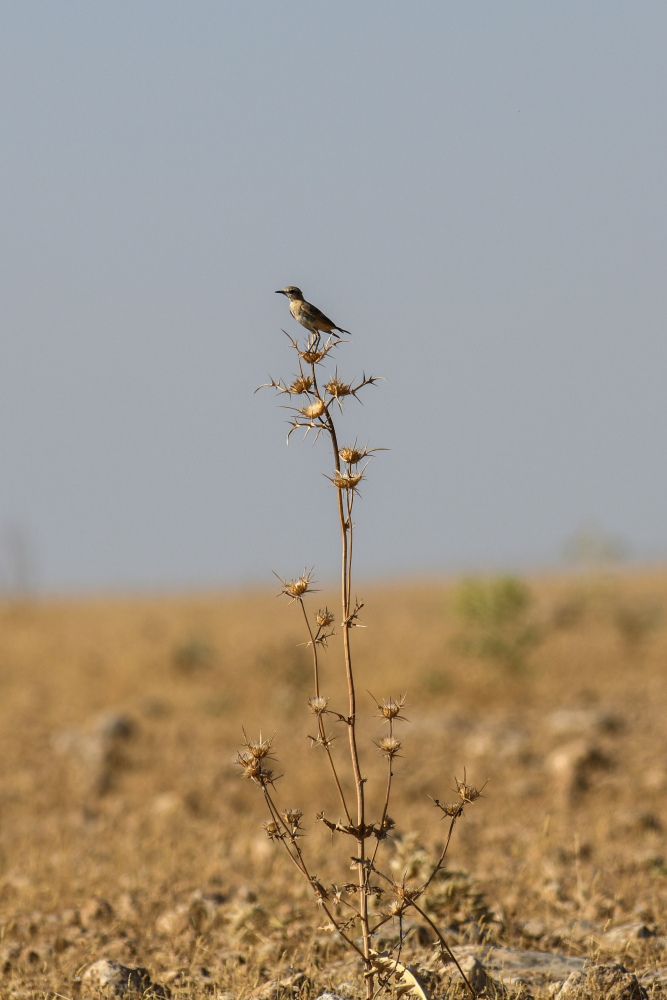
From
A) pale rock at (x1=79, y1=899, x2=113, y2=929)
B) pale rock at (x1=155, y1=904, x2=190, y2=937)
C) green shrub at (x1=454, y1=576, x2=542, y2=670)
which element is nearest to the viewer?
pale rock at (x1=155, y1=904, x2=190, y2=937)

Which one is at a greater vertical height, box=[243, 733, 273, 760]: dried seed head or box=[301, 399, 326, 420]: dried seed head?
box=[301, 399, 326, 420]: dried seed head

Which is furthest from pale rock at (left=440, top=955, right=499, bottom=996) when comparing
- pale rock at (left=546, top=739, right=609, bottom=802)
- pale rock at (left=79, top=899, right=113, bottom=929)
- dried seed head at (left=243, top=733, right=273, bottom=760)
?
pale rock at (left=546, top=739, right=609, bottom=802)

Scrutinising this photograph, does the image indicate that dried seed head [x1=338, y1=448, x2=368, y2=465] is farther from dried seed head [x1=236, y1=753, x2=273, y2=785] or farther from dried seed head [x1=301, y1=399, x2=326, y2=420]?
dried seed head [x1=236, y1=753, x2=273, y2=785]

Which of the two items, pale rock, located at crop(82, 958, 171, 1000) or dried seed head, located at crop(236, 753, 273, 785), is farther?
pale rock, located at crop(82, 958, 171, 1000)

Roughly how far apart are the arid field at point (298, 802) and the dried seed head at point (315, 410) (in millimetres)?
1729

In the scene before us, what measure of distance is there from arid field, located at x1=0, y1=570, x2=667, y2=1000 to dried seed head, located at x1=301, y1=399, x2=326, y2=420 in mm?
1729

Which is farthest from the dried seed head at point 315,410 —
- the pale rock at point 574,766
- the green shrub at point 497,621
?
the green shrub at point 497,621

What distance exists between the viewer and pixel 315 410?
10.0ft

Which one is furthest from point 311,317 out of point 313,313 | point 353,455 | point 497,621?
point 497,621

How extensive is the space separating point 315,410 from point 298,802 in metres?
6.42

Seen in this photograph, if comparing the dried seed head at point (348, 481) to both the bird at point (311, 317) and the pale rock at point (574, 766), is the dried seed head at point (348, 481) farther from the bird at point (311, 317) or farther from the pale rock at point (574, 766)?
the pale rock at point (574, 766)

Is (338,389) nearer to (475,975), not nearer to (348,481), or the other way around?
(348,481)

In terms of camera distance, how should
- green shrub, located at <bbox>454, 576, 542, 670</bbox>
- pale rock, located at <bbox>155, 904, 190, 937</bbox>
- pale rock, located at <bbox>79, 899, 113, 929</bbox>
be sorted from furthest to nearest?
green shrub, located at <bbox>454, 576, 542, 670</bbox>, pale rock, located at <bbox>79, 899, 113, 929</bbox>, pale rock, located at <bbox>155, 904, 190, 937</bbox>

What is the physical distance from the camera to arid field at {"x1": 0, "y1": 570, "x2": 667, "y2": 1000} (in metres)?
4.43
